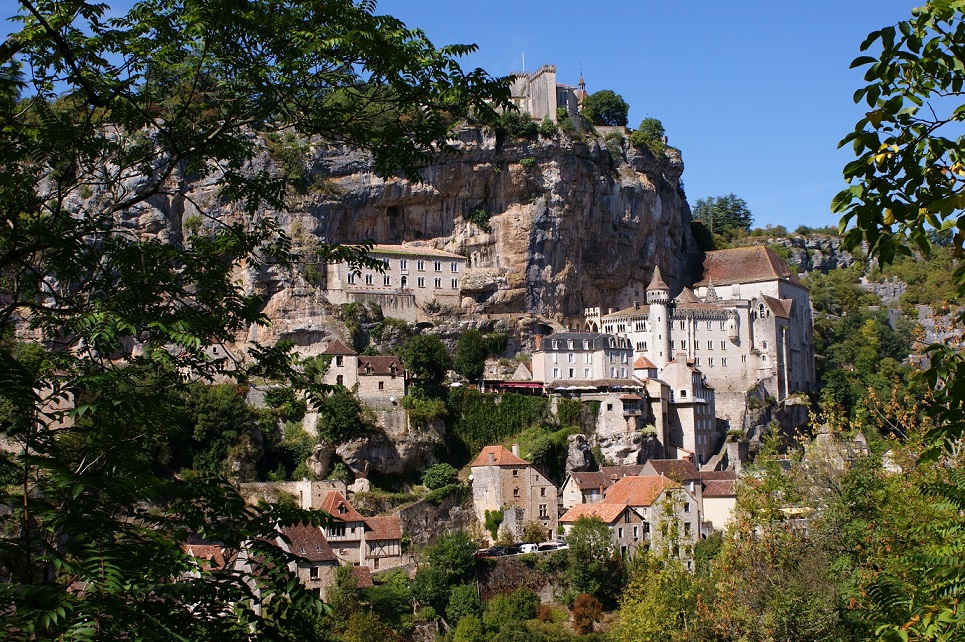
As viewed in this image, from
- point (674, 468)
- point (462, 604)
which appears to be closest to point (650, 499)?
point (674, 468)

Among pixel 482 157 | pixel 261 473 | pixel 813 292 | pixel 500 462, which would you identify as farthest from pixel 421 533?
pixel 813 292

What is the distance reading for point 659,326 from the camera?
66562 mm

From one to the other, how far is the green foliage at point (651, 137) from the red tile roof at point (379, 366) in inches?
1104

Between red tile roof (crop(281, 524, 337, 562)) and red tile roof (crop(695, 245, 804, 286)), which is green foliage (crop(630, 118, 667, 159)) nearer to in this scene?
red tile roof (crop(695, 245, 804, 286))

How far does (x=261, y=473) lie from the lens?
5147 centimetres

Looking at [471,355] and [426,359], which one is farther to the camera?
[471,355]

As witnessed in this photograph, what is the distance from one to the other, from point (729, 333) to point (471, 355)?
19.5m

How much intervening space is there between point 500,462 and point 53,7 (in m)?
44.6

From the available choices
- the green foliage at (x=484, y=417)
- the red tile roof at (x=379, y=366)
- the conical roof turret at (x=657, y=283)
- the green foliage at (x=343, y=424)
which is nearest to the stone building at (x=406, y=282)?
the red tile roof at (x=379, y=366)

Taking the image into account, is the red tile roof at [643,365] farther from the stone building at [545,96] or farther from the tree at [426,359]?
the stone building at [545,96]

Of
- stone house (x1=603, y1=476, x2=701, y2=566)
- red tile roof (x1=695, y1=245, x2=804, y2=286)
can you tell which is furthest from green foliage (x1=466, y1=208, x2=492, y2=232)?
stone house (x1=603, y1=476, x2=701, y2=566)

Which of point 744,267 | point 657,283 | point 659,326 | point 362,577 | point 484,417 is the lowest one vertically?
point 362,577

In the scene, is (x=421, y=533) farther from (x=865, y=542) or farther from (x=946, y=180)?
(x=946, y=180)

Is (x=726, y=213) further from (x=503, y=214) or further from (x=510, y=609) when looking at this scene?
(x=510, y=609)
